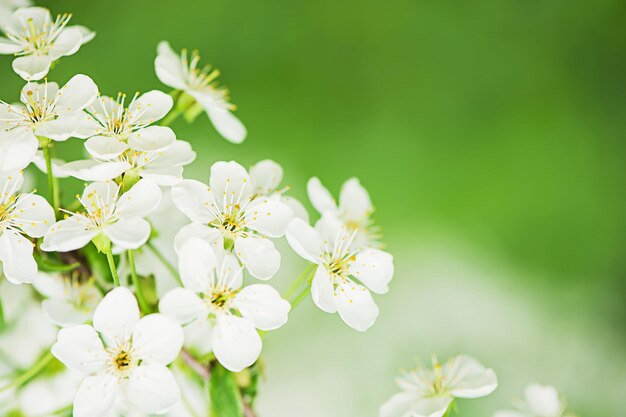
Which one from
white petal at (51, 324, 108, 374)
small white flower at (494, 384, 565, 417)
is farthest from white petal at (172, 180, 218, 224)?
small white flower at (494, 384, 565, 417)

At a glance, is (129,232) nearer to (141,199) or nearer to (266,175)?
(141,199)

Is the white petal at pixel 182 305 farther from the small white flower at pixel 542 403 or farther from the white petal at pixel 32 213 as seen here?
the small white flower at pixel 542 403

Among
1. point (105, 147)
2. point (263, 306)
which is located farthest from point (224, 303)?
point (105, 147)

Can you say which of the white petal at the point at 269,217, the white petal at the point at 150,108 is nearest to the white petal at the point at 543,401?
the white petal at the point at 269,217

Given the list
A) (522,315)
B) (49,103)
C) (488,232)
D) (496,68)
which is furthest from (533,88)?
(49,103)

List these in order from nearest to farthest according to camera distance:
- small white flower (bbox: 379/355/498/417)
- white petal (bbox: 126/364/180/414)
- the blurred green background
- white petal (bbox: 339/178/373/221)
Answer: white petal (bbox: 126/364/180/414) < small white flower (bbox: 379/355/498/417) < white petal (bbox: 339/178/373/221) < the blurred green background

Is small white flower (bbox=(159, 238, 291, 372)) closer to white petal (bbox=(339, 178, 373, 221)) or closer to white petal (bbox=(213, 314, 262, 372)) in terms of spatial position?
white petal (bbox=(213, 314, 262, 372))
